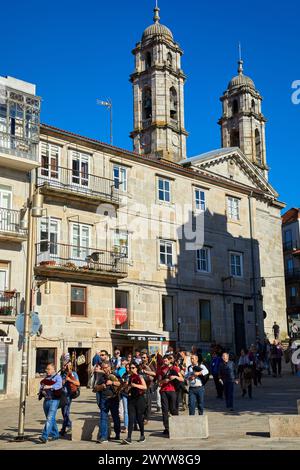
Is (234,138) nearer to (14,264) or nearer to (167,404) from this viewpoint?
(14,264)

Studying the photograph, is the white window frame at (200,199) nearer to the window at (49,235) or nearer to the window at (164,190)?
the window at (164,190)

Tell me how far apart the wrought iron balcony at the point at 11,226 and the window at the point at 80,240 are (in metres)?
3.36

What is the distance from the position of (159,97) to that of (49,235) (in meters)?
32.1

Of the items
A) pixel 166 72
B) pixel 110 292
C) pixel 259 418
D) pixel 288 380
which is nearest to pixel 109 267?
pixel 110 292

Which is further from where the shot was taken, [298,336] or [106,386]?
[298,336]

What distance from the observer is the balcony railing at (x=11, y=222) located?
26734 mm

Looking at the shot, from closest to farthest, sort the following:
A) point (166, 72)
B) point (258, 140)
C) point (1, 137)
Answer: point (1, 137)
point (166, 72)
point (258, 140)

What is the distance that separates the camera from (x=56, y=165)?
30.2 metres

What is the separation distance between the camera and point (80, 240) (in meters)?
30.4

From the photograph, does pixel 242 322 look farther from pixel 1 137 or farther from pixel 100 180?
pixel 1 137

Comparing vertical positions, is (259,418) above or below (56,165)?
below

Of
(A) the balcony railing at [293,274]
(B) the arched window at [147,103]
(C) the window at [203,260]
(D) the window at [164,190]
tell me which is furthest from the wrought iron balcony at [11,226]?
(A) the balcony railing at [293,274]

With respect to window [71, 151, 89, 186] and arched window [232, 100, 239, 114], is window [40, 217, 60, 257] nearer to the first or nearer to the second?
window [71, 151, 89, 186]

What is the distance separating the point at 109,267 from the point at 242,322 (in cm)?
1109
